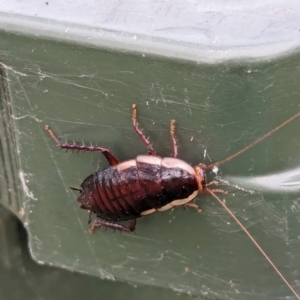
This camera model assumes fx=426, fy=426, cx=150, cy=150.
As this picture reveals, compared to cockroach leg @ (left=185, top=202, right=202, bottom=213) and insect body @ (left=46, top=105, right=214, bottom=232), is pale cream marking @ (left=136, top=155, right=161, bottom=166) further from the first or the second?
cockroach leg @ (left=185, top=202, right=202, bottom=213)

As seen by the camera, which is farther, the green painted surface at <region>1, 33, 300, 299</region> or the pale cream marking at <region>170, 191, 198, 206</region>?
the pale cream marking at <region>170, 191, 198, 206</region>

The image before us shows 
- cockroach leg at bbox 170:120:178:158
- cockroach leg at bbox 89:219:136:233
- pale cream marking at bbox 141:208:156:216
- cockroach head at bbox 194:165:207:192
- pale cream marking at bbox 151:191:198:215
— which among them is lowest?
cockroach leg at bbox 89:219:136:233

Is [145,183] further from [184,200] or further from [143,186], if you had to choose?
[184,200]

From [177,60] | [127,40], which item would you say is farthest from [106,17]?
[177,60]

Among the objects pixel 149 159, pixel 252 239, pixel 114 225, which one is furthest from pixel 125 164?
pixel 252 239

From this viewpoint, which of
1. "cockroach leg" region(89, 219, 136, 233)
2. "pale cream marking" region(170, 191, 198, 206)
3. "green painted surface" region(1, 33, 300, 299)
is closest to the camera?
"green painted surface" region(1, 33, 300, 299)

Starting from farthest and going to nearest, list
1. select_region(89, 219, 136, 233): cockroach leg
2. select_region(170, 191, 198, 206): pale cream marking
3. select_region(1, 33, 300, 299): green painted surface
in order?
select_region(89, 219, 136, 233): cockroach leg
select_region(170, 191, 198, 206): pale cream marking
select_region(1, 33, 300, 299): green painted surface

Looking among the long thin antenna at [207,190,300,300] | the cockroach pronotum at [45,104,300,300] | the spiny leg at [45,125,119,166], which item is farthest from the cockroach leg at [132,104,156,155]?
the long thin antenna at [207,190,300,300]

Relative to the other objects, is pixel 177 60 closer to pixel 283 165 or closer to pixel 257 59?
pixel 257 59
